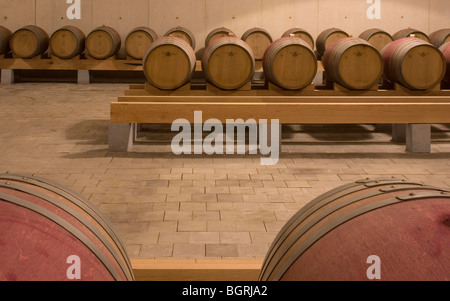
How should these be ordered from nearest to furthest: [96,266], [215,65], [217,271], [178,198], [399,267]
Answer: [399,267] → [96,266] → [217,271] → [178,198] → [215,65]

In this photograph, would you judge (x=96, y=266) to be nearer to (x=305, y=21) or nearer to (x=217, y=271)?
(x=217, y=271)

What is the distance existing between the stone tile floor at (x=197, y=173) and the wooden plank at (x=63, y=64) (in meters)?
3.80

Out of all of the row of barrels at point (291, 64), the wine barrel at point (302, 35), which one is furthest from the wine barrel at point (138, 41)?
the row of barrels at point (291, 64)

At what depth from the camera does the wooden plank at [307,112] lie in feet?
18.0

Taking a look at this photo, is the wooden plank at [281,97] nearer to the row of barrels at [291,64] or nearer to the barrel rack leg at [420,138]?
the row of barrels at [291,64]

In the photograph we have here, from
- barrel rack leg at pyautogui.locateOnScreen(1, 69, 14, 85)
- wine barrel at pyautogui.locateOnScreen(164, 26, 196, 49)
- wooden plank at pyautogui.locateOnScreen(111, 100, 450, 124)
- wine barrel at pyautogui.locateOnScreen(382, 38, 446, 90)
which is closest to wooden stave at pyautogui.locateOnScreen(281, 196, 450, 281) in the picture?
wooden plank at pyautogui.locateOnScreen(111, 100, 450, 124)

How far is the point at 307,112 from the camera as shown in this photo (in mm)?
5523

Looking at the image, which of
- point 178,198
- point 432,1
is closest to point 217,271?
point 178,198

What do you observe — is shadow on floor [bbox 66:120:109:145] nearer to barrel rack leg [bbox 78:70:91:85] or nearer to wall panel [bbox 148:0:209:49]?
barrel rack leg [bbox 78:70:91:85]

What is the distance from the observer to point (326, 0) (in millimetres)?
12055

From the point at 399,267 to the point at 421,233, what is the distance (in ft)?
0.32

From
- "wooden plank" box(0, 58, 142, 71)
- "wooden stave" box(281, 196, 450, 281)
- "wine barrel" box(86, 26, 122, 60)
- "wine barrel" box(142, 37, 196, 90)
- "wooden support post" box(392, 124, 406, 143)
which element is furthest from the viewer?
"wooden plank" box(0, 58, 142, 71)

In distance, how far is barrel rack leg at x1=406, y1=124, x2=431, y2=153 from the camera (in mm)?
5527

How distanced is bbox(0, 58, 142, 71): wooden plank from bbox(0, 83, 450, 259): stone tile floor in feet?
12.5
